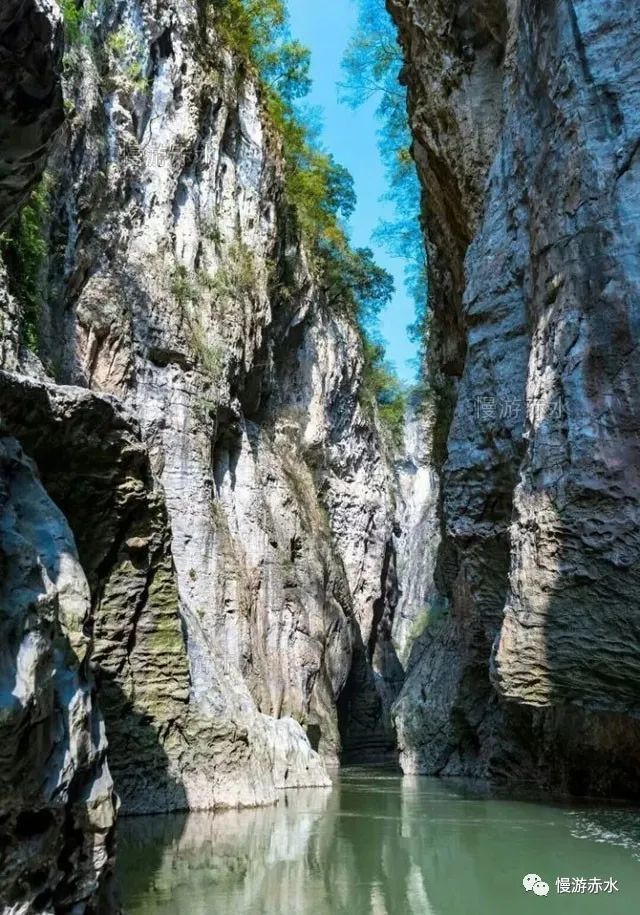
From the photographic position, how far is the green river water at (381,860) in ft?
15.1

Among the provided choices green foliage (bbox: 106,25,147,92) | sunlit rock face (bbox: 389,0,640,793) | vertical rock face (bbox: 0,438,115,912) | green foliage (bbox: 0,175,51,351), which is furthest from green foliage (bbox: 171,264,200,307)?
vertical rock face (bbox: 0,438,115,912)

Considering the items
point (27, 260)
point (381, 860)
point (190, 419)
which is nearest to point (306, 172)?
point (190, 419)

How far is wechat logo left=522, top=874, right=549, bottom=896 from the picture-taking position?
4.81m

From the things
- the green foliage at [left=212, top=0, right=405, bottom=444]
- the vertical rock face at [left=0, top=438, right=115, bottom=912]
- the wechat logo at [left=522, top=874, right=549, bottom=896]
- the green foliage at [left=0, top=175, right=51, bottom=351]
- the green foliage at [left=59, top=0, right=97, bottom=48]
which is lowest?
the wechat logo at [left=522, top=874, right=549, bottom=896]

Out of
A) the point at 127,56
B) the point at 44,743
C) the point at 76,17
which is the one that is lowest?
the point at 44,743

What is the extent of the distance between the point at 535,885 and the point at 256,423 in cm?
1681

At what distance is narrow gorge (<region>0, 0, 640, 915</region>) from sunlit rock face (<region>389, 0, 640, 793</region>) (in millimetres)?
37

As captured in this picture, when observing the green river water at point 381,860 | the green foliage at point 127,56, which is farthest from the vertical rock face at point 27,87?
the green foliage at point 127,56

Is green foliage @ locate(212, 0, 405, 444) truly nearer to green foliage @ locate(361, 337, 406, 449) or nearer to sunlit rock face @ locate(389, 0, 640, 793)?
green foliage @ locate(361, 337, 406, 449)

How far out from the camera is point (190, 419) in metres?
17.1

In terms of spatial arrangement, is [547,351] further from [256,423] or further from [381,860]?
[256,423]

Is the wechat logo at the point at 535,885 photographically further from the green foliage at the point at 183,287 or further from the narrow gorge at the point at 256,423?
the green foliage at the point at 183,287

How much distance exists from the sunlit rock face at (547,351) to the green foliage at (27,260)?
599 centimetres

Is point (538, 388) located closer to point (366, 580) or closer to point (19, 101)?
point (19, 101)
